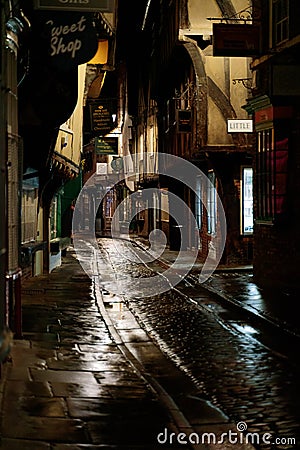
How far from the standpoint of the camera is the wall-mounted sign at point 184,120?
25188 mm

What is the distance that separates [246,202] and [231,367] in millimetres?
14836

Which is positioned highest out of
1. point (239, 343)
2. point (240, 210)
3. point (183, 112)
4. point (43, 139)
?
point (183, 112)

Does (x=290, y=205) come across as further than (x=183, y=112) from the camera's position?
No

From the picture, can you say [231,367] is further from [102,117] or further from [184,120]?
[102,117]

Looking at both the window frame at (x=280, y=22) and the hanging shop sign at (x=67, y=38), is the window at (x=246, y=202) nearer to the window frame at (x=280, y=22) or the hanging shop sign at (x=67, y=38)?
the window frame at (x=280, y=22)

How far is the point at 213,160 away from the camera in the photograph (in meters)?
23.5

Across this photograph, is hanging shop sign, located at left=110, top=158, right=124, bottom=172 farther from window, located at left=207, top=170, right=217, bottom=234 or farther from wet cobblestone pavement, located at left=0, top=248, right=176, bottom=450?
wet cobblestone pavement, located at left=0, top=248, right=176, bottom=450

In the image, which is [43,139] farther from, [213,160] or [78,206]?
[78,206]

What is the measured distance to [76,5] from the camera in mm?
10609

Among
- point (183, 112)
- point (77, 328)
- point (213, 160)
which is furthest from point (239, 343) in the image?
point (183, 112)

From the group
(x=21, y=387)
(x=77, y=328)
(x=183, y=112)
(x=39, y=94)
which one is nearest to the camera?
(x=21, y=387)

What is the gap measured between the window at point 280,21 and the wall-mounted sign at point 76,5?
23.3 ft

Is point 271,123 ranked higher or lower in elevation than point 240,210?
higher

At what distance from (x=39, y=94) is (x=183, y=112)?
36.5 feet
